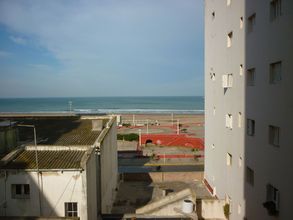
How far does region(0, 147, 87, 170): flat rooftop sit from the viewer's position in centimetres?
1617

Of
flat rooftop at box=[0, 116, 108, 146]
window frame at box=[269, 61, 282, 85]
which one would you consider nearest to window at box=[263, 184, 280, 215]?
window frame at box=[269, 61, 282, 85]

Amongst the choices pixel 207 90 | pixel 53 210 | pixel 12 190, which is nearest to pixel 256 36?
pixel 207 90

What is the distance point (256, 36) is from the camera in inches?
684

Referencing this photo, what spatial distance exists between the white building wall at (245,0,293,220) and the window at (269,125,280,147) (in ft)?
0.77

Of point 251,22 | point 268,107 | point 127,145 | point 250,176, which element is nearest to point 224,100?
point 250,176

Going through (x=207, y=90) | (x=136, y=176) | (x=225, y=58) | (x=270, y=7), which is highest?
(x=270, y=7)

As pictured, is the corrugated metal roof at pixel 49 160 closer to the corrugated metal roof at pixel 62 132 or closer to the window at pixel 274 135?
the corrugated metal roof at pixel 62 132

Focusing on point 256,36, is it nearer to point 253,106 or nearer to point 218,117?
point 253,106

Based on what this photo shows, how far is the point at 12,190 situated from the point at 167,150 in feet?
105

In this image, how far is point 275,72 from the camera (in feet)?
50.7

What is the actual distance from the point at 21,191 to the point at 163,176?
1827 centimetres

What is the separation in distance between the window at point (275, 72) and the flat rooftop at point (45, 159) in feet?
35.2

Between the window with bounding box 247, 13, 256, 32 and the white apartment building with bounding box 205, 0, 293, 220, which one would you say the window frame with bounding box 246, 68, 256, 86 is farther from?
the window with bounding box 247, 13, 256, 32

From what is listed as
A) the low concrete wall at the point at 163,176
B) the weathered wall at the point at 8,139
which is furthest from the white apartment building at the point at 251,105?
the weathered wall at the point at 8,139
